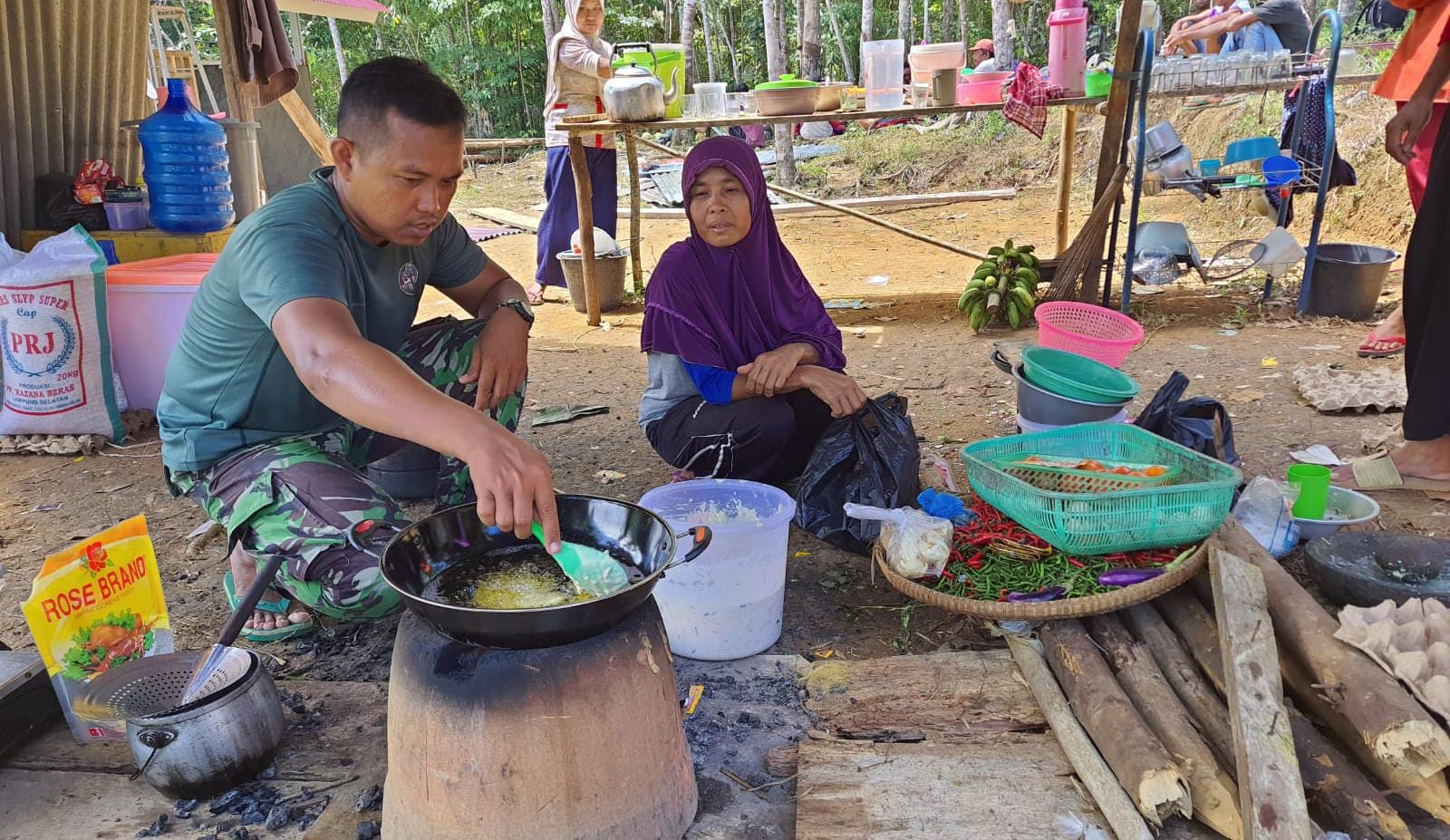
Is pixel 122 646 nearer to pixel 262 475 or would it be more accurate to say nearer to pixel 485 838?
pixel 262 475

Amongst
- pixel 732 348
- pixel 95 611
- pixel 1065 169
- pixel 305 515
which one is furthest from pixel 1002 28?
pixel 95 611

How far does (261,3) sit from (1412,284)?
19.6 ft

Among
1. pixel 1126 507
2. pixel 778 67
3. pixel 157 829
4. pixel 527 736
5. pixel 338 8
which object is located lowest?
pixel 157 829

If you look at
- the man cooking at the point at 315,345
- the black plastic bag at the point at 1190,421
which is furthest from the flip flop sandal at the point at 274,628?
the black plastic bag at the point at 1190,421

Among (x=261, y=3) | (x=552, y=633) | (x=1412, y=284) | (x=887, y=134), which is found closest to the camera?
(x=552, y=633)

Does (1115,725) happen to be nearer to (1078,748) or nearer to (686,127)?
(1078,748)

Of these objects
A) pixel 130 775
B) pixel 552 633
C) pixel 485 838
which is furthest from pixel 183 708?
pixel 552 633

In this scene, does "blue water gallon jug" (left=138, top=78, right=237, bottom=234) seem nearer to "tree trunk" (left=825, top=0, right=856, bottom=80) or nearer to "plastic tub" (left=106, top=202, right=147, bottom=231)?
"plastic tub" (left=106, top=202, right=147, bottom=231)

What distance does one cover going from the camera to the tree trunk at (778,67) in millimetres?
11875

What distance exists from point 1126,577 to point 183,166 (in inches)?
190

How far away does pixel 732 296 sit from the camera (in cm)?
347

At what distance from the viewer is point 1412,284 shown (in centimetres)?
338

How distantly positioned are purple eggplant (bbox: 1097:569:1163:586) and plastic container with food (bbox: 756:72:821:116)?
13.1 ft

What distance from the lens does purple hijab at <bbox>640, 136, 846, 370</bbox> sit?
327 centimetres
